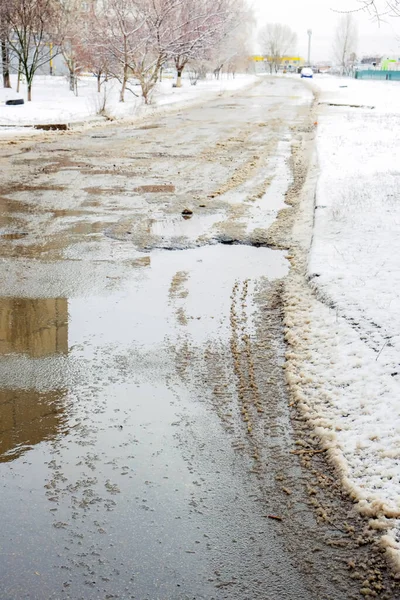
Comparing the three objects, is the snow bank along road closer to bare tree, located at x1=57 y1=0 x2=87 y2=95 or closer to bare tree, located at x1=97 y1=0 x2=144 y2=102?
bare tree, located at x1=97 y1=0 x2=144 y2=102

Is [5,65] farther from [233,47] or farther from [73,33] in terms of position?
[233,47]

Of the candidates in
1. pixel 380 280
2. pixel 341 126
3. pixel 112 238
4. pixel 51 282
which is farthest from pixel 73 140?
pixel 380 280

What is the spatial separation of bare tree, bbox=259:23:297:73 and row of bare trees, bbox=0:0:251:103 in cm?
11195

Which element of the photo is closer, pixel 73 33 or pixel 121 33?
pixel 121 33

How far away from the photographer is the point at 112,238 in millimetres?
7695

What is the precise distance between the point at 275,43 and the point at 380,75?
70.0 meters

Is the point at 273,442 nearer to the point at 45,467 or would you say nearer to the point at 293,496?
the point at 293,496

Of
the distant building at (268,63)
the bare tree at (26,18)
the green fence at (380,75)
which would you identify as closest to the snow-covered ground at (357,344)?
the bare tree at (26,18)

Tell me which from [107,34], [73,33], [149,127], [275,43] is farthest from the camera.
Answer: [275,43]

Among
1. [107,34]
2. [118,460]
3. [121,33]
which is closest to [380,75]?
[121,33]

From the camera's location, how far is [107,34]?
31.8 metres

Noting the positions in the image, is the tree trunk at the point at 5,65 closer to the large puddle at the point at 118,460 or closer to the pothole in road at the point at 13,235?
the pothole in road at the point at 13,235

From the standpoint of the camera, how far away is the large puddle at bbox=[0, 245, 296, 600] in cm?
266

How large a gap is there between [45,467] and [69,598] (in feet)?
3.05
